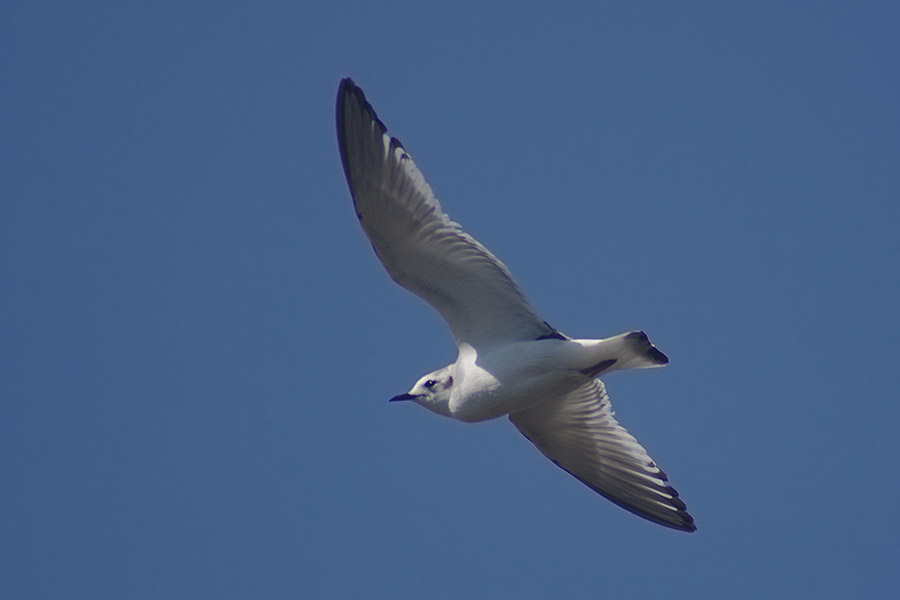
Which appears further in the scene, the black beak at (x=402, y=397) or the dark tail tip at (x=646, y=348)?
the black beak at (x=402, y=397)

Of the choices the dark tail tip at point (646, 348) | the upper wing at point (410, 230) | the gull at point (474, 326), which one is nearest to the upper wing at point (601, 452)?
the gull at point (474, 326)

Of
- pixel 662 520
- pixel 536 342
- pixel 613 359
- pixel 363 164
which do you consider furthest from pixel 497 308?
pixel 662 520

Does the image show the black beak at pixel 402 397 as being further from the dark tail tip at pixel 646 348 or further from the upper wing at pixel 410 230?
the dark tail tip at pixel 646 348

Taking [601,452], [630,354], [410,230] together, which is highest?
[410,230]

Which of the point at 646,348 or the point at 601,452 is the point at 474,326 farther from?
the point at 601,452

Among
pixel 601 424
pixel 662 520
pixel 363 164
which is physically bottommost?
pixel 662 520

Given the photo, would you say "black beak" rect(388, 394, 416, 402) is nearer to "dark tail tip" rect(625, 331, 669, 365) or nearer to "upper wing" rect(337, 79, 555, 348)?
"upper wing" rect(337, 79, 555, 348)

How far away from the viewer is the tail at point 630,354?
6922 mm

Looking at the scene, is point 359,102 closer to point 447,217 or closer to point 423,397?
point 447,217

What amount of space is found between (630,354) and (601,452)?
1239mm

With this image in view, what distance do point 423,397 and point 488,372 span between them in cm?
62

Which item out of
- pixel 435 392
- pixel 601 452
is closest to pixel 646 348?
pixel 601 452

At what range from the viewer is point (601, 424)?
26.3 ft

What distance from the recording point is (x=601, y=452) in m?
8.02
